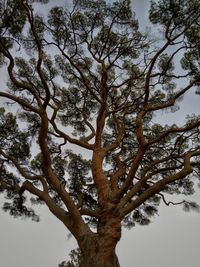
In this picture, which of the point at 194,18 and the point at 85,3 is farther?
the point at 85,3

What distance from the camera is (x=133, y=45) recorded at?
10.4 meters

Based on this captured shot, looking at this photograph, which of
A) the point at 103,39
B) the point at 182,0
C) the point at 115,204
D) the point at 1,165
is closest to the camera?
the point at 115,204

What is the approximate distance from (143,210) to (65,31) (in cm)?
580

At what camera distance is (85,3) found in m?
9.53

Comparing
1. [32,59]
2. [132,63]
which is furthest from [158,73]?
[32,59]

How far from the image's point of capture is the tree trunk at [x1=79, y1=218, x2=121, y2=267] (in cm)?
576

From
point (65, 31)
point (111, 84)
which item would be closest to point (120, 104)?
point (111, 84)

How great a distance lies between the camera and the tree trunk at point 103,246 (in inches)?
227

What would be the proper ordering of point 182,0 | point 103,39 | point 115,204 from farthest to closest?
point 103,39 < point 182,0 < point 115,204

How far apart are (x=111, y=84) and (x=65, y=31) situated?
2.18m

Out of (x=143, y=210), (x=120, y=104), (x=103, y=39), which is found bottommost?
(x=143, y=210)

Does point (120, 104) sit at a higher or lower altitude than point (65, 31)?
lower

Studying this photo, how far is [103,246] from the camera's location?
5914 millimetres

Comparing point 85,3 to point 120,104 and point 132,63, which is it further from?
point 120,104
